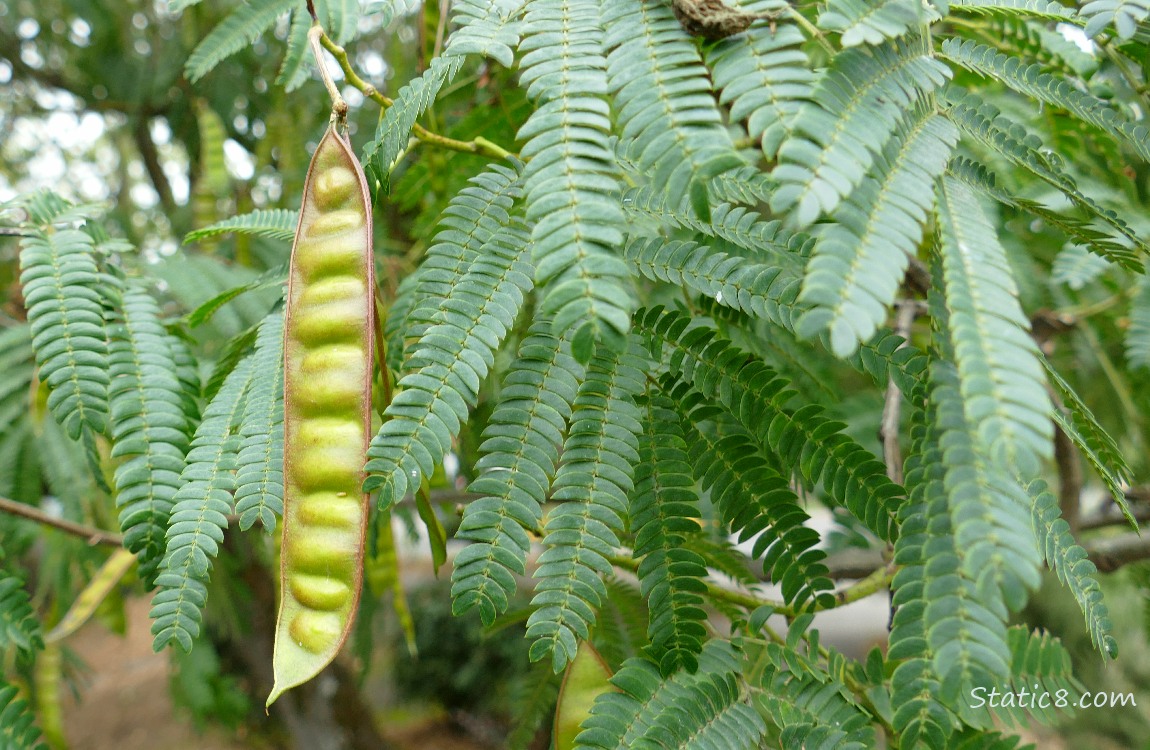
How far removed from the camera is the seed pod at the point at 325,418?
2.89 feet

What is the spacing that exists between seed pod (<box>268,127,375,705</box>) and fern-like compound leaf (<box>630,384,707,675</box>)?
34 centimetres

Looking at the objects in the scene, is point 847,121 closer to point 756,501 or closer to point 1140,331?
point 756,501

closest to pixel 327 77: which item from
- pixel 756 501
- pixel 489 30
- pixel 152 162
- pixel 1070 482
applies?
pixel 489 30

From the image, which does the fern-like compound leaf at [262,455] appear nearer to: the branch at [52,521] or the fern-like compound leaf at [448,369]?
the fern-like compound leaf at [448,369]

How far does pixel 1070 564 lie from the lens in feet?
2.97

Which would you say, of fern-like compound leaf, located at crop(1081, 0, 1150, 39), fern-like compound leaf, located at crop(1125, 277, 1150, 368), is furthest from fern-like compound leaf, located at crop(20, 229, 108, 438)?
fern-like compound leaf, located at crop(1125, 277, 1150, 368)

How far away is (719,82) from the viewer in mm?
750

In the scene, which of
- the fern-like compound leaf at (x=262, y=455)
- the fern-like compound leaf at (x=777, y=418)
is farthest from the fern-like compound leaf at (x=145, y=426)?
the fern-like compound leaf at (x=777, y=418)

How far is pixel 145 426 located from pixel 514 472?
574 mm

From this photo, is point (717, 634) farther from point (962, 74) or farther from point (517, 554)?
point (962, 74)

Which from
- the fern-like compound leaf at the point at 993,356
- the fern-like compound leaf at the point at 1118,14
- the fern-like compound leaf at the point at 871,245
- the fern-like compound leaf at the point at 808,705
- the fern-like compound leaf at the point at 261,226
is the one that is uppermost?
the fern-like compound leaf at the point at 1118,14

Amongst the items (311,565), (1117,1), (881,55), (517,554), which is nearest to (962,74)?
(1117,1)

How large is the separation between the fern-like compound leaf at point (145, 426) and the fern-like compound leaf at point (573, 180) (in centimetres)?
63

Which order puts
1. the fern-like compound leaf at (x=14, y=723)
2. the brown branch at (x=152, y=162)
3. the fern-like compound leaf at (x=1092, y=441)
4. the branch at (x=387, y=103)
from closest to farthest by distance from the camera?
the fern-like compound leaf at (x=1092, y=441) < the branch at (x=387, y=103) < the fern-like compound leaf at (x=14, y=723) < the brown branch at (x=152, y=162)
